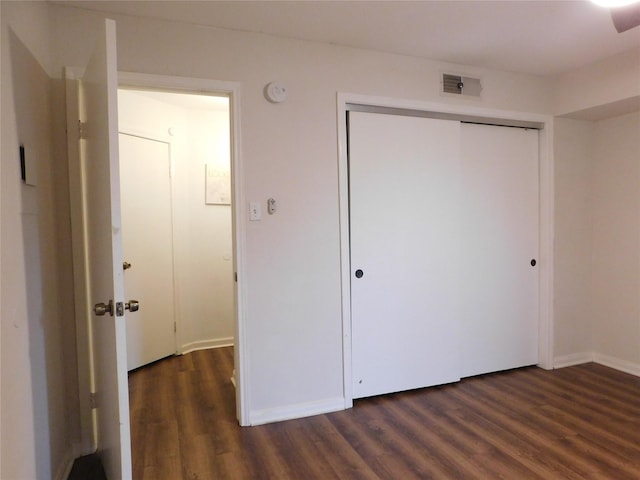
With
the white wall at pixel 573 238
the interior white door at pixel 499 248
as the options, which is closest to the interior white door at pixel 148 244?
the interior white door at pixel 499 248

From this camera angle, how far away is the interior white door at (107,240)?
4.47 feet

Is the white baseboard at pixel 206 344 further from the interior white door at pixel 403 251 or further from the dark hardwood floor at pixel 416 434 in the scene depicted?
the interior white door at pixel 403 251

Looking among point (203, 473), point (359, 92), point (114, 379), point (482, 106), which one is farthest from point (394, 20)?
point (203, 473)

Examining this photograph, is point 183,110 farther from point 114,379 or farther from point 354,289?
point 114,379

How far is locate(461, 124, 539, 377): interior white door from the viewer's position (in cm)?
294

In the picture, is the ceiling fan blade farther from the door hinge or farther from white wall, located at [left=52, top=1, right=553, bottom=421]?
the door hinge

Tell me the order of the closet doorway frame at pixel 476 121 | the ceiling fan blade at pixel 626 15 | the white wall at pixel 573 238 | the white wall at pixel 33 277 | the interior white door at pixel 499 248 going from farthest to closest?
the white wall at pixel 573 238 < the interior white door at pixel 499 248 < the closet doorway frame at pixel 476 121 < the ceiling fan blade at pixel 626 15 < the white wall at pixel 33 277

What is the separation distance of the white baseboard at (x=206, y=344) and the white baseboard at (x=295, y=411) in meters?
1.61

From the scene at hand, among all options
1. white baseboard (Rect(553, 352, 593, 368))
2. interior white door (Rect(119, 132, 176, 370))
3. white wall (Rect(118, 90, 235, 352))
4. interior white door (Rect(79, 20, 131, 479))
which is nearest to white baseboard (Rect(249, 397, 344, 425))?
interior white door (Rect(79, 20, 131, 479))

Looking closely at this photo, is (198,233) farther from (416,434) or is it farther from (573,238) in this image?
(573,238)

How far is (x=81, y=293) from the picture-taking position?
201cm

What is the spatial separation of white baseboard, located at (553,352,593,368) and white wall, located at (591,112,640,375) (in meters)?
0.10

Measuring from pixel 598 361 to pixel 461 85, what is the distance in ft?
8.77

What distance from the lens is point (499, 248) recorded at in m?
3.04
